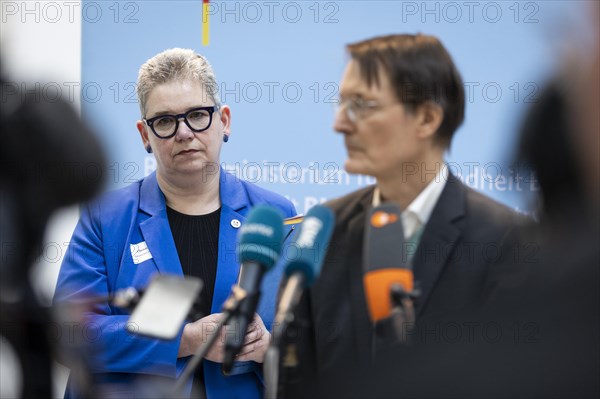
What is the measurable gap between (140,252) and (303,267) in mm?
1076

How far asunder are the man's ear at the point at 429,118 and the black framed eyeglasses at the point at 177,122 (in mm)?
966

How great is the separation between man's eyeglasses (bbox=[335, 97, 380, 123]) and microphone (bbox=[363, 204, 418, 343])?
24 centimetres

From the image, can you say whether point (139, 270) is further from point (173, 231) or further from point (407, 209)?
point (407, 209)

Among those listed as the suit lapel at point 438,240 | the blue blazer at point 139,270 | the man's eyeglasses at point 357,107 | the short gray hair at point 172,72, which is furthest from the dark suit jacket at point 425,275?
the short gray hair at point 172,72

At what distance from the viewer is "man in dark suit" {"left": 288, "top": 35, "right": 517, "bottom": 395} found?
1503 millimetres

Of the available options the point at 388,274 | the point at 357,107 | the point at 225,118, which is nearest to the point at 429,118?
the point at 357,107

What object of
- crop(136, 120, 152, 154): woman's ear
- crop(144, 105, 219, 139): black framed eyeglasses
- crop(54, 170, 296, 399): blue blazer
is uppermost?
crop(144, 105, 219, 139): black framed eyeglasses

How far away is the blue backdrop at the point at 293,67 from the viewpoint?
297 centimetres

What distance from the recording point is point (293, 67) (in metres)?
3.05

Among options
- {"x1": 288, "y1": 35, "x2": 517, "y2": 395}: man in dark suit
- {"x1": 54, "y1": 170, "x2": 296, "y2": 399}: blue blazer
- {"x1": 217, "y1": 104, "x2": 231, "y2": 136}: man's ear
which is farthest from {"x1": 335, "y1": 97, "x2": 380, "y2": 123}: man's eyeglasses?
{"x1": 217, "y1": 104, "x2": 231, "y2": 136}: man's ear

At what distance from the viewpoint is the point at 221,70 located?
3059 mm

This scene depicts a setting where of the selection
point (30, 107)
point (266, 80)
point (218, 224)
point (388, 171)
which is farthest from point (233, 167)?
point (30, 107)

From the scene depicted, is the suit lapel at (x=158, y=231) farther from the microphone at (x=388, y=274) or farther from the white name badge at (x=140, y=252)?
the microphone at (x=388, y=274)

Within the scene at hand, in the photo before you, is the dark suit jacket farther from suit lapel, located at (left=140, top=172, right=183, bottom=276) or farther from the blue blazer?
suit lapel, located at (left=140, top=172, right=183, bottom=276)
